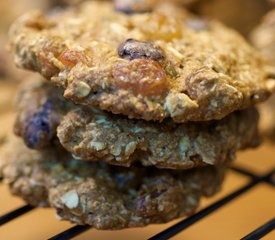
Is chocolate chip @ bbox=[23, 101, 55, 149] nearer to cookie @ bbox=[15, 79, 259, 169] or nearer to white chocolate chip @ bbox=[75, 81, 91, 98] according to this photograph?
cookie @ bbox=[15, 79, 259, 169]

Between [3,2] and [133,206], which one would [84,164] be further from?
[3,2]

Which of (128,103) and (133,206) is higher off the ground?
(128,103)

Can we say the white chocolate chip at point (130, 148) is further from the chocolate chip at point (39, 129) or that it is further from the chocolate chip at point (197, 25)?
the chocolate chip at point (197, 25)

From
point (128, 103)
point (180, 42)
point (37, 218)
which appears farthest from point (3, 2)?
point (128, 103)

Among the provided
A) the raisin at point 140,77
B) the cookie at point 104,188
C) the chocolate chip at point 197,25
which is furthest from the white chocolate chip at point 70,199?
the chocolate chip at point 197,25

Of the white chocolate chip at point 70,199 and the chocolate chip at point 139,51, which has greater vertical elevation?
the chocolate chip at point 139,51

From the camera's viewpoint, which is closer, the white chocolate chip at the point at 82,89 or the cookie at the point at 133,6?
the white chocolate chip at the point at 82,89

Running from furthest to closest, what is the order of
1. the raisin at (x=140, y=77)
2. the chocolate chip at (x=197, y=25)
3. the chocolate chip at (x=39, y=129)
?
the chocolate chip at (x=197, y=25)
the chocolate chip at (x=39, y=129)
the raisin at (x=140, y=77)

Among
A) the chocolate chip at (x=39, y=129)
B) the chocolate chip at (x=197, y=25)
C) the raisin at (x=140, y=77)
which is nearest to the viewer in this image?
the raisin at (x=140, y=77)
